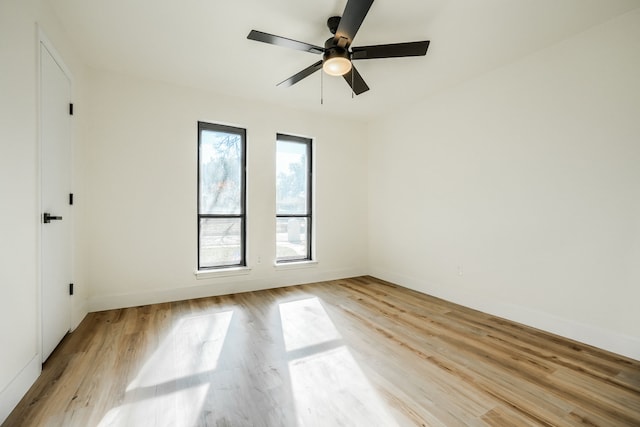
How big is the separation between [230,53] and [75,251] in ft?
8.21

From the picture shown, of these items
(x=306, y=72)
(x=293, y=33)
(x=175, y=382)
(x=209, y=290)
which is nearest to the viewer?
(x=175, y=382)

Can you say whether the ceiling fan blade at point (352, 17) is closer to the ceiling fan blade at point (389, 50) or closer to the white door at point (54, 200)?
the ceiling fan blade at point (389, 50)

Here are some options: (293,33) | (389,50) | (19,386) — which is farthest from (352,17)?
(19,386)

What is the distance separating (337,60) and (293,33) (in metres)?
0.63

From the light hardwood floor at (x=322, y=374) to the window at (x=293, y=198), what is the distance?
1.53m

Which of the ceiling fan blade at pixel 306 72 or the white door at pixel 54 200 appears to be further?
the ceiling fan blade at pixel 306 72

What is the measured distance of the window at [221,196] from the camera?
3814 millimetres

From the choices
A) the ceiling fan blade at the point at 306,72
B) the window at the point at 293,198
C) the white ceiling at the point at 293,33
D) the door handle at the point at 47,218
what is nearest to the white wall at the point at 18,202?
the door handle at the point at 47,218

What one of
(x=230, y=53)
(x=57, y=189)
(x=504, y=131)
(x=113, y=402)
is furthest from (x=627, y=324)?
(x=57, y=189)

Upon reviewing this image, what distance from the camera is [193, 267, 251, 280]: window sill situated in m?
3.69

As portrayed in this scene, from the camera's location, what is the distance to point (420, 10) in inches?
88.1

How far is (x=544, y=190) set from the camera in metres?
2.76

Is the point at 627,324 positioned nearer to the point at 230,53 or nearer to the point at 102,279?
the point at 230,53

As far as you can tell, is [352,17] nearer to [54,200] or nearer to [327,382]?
[327,382]
